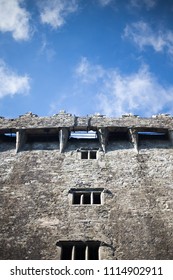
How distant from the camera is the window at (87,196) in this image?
15398 mm

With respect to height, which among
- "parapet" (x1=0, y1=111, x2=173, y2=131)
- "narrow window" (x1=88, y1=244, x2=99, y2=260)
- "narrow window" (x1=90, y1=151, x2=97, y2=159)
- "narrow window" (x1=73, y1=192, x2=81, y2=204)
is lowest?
"narrow window" (x1=88, y1=244, x2=99, y2=260)

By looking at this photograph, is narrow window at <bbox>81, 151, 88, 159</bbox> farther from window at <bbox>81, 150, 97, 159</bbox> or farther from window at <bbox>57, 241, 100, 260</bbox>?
window at <bbox>57, 241, 100, 260</bbox>

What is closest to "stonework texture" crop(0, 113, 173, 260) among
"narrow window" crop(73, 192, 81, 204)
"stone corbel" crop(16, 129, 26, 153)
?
"stone corbel" crop(16, 129, 26, 153)

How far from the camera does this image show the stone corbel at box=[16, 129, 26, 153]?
60.9ft

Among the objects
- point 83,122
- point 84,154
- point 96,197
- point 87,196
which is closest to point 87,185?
point 87,196

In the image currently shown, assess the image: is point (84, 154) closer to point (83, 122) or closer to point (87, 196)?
point (83, 122)

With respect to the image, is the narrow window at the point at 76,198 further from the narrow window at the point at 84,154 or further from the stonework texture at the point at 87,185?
the narrow window at the point at 84,154

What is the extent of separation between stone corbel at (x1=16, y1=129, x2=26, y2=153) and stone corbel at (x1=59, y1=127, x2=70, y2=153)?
2.11 meters

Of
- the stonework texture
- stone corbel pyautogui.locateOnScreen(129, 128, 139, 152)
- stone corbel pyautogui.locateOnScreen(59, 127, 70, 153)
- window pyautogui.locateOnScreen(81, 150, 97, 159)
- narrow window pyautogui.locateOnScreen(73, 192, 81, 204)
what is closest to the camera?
the stonework texture

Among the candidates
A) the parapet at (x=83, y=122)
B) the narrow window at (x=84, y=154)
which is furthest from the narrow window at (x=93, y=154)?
the parapet at (x=83, y=122)

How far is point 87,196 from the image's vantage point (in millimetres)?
15719

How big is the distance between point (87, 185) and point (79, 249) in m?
3.58
